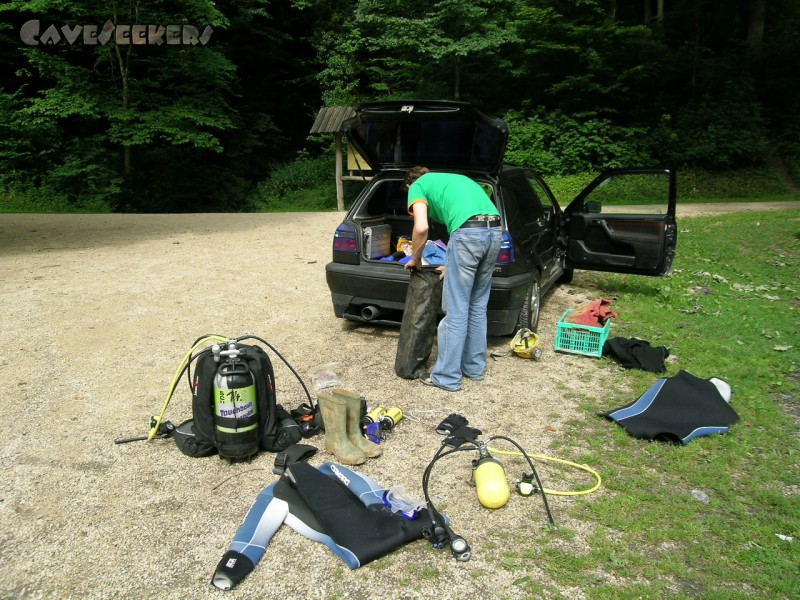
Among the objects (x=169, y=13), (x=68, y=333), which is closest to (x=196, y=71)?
(x=169, y=13)

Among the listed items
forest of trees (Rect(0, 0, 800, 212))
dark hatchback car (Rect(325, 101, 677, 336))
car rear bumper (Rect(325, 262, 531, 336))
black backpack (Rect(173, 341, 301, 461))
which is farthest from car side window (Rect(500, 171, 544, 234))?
forest of trees (Rect(0, 0, 800, 212))

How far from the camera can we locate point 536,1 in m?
22.4

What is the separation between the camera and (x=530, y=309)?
19.2ft

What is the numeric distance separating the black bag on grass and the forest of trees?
58.2 feet

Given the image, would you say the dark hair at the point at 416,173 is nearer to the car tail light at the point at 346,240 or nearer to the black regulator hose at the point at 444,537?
the car tail light at the point at 346,240

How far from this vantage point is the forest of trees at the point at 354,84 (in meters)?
19.9

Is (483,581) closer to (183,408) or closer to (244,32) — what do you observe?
(183,408)

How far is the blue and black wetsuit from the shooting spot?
278 centimetres

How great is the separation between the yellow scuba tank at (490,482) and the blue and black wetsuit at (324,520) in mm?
374

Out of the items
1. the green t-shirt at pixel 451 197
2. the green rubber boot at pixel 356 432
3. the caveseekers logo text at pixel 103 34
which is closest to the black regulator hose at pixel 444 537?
the green rubber boot at pixel 356 432

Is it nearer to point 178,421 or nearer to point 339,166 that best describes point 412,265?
point 178,421

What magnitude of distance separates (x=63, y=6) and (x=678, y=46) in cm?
2424

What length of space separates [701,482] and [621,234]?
392cm

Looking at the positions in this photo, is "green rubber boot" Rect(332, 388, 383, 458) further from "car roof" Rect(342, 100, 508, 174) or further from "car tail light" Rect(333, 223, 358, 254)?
"car roof" Rect(342, 100, 508, 174)
